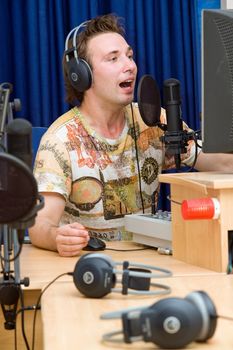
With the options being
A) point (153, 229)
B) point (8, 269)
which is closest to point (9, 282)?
point (8, 269)

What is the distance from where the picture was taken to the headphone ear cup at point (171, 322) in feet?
3.00

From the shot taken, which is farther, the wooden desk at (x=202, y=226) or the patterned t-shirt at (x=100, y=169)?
the patterned t-shirt at (x=100, y=169)

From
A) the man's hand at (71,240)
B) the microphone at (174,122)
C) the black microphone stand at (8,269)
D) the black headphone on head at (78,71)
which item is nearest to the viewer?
the black microphone stand at (8,269)

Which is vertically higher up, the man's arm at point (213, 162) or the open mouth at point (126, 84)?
the open mouth at point (126, 84)

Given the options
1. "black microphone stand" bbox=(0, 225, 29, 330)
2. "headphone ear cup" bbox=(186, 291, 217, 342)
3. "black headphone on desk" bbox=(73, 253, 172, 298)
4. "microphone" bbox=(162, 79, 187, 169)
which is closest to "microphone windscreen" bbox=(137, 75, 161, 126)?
"microphone" bbox=(162, 79, 187, 169)

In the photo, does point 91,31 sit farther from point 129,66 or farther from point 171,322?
point 171,322

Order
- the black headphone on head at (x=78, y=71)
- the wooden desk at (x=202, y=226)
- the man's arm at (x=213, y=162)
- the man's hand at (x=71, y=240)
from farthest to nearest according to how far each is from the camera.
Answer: the black headphone on head at (x=78, y=71)
the man's arm at (x=213, y=162)
the man's hand at (x=71, y=240)
the wooden desk at (x=202, y=226)

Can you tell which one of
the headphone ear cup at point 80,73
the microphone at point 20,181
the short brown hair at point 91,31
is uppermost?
the short brown hair at point 91,31

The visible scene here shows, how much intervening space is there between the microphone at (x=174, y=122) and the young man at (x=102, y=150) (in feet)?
0.76

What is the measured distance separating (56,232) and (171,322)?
0.94 meters

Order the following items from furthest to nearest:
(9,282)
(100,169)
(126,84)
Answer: (126,84), (100,169), (9,282)

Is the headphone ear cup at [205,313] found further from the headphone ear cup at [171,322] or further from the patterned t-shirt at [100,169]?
the patterned t-shirt at [100,169]

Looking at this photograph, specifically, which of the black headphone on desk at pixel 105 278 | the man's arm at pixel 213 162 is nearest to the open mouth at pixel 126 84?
the man's arm at pixel 213 162

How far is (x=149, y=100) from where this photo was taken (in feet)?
6.25
